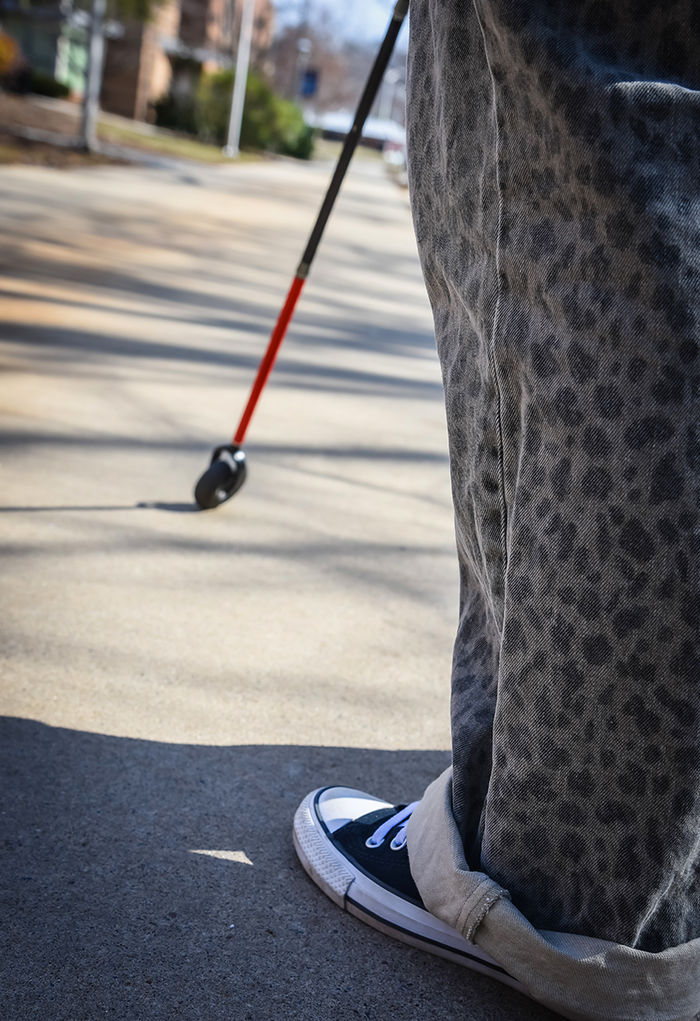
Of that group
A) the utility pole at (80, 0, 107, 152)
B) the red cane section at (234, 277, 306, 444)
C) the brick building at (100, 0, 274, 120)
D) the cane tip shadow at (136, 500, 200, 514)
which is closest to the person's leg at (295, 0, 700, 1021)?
the red cane section at (234, 277, 306, 444)

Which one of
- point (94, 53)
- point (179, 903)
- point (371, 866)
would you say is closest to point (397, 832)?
point (371, 866)

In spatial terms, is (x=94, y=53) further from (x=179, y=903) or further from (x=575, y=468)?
(x=575, y=468)

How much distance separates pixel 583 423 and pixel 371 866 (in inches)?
24.2

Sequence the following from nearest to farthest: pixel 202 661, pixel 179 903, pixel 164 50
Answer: pixel 179 903, pixel 202 661, pixel 164 50

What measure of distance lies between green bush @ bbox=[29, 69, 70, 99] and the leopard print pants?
2843cm

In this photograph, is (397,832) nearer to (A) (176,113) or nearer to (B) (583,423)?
(B) (583,423)

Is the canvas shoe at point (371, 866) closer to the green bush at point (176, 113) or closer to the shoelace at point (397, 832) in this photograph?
the shoelace at point (397, 832)

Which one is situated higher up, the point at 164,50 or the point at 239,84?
the point at 164,50

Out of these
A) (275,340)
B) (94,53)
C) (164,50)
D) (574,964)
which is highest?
(164,50)

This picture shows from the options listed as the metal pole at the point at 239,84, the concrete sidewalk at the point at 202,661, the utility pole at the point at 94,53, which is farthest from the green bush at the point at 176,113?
the concrete sidewalk at the point at 202,661

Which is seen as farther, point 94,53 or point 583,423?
point 94,53

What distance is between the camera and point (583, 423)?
0.90 m

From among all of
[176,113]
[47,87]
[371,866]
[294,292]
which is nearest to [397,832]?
[371,866]

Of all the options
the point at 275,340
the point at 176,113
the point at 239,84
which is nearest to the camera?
the point at 275,340
